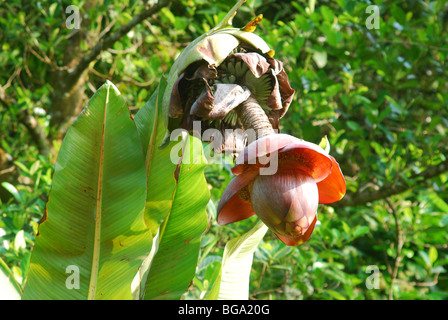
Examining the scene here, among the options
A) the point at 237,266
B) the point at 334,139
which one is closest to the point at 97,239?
the point at 237,266

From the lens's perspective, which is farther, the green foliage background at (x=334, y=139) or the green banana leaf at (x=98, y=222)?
the green foliage background at (x=334, y=139)

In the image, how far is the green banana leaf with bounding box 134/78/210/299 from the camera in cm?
51

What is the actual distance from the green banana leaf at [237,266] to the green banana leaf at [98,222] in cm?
13

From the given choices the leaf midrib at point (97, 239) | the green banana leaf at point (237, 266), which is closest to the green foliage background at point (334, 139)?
the green banana leaf at point (237, 266)

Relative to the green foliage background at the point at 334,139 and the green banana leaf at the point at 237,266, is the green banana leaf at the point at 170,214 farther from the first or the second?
the green foliage background at the point at 334,139

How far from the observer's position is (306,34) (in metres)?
1.57

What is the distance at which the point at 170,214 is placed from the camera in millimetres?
528

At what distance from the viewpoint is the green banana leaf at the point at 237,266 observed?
0.56 m

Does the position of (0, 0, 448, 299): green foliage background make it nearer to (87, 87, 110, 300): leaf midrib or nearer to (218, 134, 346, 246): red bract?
(87, 87, 110, 300): leaf midrib

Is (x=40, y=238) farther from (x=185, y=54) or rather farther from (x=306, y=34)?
(x=306, y=34)

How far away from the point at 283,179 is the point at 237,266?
267 millimetres

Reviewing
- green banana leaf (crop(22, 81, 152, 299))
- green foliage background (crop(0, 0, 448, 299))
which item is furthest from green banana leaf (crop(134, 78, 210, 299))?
green foliage background (crop(0, 0, 448, 299))

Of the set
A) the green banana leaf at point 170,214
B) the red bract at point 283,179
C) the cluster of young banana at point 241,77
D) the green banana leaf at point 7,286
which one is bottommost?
the green banana leaf at point 170,214

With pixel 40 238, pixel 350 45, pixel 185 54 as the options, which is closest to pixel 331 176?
pixel 185 54
